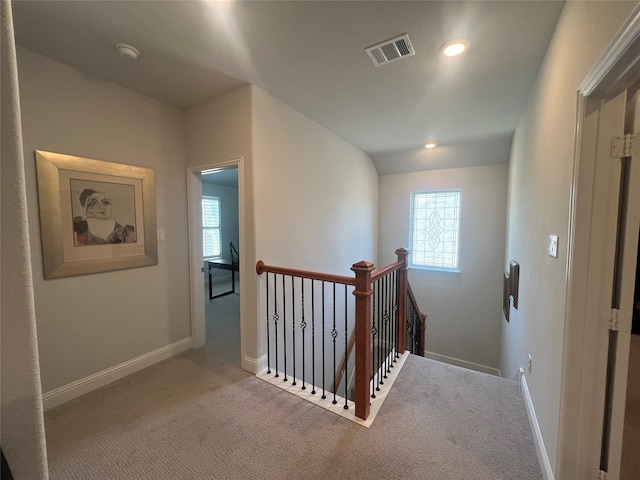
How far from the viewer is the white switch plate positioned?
4.94 feet

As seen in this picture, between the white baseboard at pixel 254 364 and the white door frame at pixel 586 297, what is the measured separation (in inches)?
83.5

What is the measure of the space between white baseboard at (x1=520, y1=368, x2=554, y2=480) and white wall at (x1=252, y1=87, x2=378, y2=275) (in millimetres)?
2264

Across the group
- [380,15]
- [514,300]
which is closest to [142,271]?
[380,15]

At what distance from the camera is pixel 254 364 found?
2494 mm

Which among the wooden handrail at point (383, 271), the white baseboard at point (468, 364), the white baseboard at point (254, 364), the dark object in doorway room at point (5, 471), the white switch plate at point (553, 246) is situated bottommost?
the white baseboard at point (468, 364)

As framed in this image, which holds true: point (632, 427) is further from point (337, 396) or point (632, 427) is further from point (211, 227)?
point (211, 227)

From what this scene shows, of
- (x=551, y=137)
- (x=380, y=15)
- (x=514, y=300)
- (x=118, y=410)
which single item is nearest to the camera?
(x=380, y=15)

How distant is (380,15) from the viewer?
5.24 ft

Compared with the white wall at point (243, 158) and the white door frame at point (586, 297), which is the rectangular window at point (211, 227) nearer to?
the white wall at point (243, 158)

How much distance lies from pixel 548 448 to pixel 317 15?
2835 mm

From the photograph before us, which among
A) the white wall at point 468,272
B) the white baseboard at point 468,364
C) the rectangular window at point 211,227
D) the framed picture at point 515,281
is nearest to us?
the framed picture at point 515,281

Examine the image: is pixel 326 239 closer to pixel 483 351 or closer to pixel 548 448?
pixel 548 448

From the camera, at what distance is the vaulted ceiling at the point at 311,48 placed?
156 centimetres

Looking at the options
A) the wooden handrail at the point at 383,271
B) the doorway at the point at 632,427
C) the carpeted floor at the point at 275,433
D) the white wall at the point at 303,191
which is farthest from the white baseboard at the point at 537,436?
the white wall at the point at 303,191
